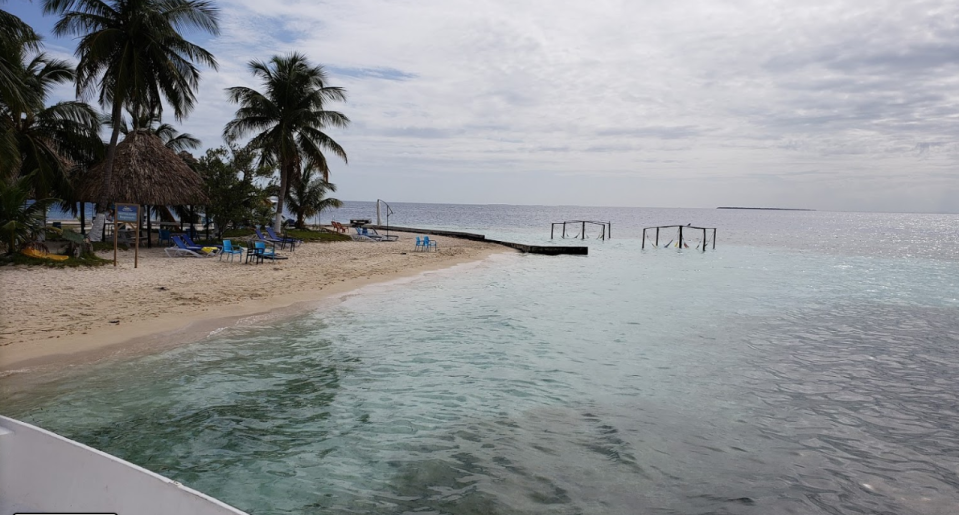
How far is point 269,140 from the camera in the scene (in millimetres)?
25797

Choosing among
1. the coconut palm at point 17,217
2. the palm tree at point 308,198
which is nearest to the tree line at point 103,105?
the coconut palm at point 17,217

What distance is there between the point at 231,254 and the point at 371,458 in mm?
13860

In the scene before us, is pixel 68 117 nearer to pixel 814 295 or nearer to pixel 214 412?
pixel 214 412

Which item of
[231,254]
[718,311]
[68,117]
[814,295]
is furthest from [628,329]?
[68,117]

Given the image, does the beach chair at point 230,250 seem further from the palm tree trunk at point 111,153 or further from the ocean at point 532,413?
the ocean at point 532,413

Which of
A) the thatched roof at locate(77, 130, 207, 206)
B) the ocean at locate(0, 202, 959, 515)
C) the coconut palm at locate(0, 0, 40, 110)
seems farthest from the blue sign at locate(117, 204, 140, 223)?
the thatched roof at locate(77, 130, 207, 206)

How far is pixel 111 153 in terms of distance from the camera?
16922mm

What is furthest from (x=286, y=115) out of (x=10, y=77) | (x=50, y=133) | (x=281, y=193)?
(x=10, y=77)

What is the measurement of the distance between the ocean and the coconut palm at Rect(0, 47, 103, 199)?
12183mm

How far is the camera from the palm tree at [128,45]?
16453mm

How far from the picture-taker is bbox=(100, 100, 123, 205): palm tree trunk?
16.6 metres

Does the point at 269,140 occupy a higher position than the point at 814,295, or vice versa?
the point at 269,140

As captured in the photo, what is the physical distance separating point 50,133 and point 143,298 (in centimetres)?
1100

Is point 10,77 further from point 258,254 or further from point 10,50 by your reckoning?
point 258,254
